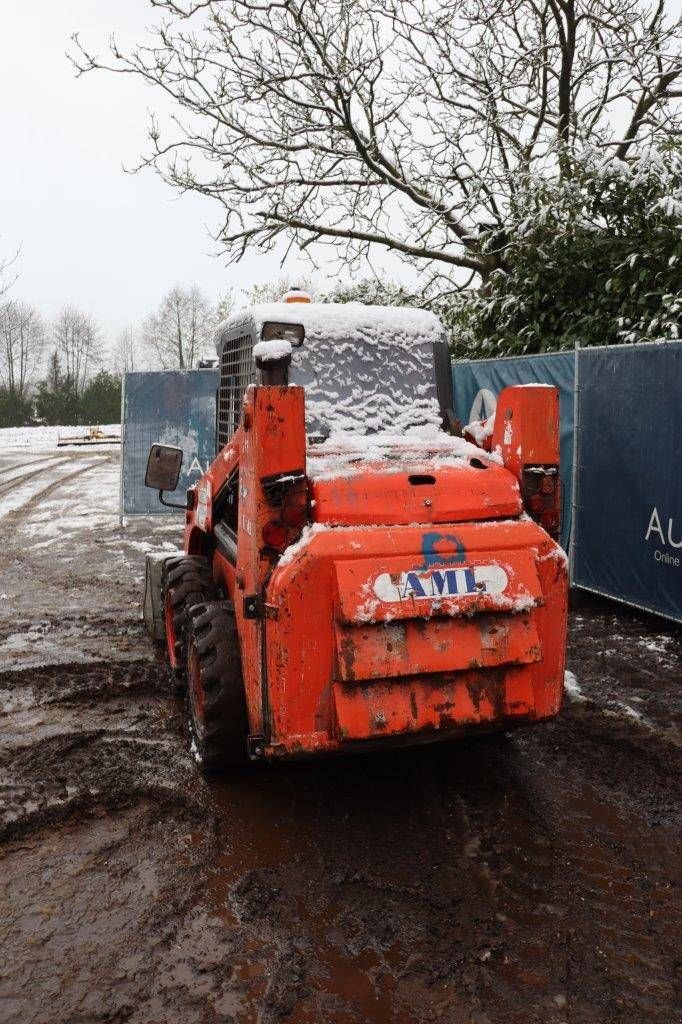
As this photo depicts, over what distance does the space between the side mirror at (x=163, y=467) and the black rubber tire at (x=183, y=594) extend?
0.53m

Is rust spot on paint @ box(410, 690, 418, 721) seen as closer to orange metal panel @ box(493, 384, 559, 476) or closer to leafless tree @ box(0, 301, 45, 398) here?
orange metal panel @ box(493, 384, 559, 476)

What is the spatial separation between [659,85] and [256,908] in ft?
43.2

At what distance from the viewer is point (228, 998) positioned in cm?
266

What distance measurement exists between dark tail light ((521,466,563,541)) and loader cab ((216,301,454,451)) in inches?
29.7

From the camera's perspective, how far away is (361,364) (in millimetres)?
4445

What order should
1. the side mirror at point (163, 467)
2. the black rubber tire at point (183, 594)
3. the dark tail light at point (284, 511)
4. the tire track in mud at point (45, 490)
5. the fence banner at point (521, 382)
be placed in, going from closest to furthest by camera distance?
the dark tail light at point (284, 511)
the black rubber tire at point (183, 594)
the side mirror at point (163, 467)
the fence banner at point (521, 382)
the tire track in mud at point (45, 490)

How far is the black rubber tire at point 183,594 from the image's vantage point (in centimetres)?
471

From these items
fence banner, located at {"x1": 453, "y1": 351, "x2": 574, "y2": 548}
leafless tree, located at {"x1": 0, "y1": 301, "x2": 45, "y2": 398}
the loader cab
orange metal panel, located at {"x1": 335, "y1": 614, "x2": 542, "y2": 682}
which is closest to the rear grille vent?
the loader cab

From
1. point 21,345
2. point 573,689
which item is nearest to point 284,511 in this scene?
point 573,689

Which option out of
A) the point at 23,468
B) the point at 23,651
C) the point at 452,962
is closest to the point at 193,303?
the point at 23,468

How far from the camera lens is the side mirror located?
16.1 ft

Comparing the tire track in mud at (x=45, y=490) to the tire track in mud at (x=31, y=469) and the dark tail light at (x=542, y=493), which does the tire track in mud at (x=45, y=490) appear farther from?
the dark tail light at (x=542, y=493)

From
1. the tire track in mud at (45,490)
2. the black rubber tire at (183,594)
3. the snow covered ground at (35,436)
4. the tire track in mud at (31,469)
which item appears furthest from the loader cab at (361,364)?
the snow covered ground at (35,436)

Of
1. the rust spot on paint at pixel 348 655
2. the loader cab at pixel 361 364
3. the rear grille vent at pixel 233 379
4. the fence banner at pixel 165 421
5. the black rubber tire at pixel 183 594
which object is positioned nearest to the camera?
the rust spot on paint at pixel 348 655
